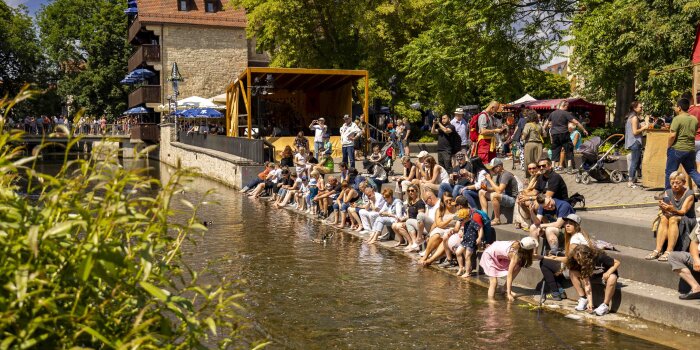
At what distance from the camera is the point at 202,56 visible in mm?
54688

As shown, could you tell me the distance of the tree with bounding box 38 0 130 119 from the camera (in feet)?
218

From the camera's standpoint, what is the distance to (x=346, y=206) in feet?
63.6

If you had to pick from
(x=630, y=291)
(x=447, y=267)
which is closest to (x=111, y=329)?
(x=630, y=291)

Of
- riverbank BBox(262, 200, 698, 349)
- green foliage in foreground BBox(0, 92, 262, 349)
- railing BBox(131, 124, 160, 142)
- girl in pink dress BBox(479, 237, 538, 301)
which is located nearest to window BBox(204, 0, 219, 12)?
railing BBox(131, 124, 160, 142)

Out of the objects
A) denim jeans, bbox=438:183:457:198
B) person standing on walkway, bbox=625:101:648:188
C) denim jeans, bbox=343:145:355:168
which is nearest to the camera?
denim jeans, bbox=438:183:457:198

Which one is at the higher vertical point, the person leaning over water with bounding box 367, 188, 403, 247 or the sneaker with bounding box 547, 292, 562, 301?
the person leaning over water with bounding box 367, 188, 403, 247

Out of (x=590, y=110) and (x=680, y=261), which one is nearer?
(x=680, y=261)

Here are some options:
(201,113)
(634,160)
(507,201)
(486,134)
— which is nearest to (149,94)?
(201,113)

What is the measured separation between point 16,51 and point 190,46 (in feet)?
60.5

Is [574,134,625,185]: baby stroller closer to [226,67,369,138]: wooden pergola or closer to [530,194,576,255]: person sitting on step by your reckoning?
[530,194,576,255]: person sitting on step

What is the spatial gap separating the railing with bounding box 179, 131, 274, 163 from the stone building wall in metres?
15.8

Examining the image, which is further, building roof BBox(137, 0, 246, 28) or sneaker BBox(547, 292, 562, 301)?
building roof BBox(137, 0, 246, 28)

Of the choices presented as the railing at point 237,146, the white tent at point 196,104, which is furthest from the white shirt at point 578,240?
the white tent at point 196,104

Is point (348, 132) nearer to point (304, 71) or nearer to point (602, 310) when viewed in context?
point (304, 71)
